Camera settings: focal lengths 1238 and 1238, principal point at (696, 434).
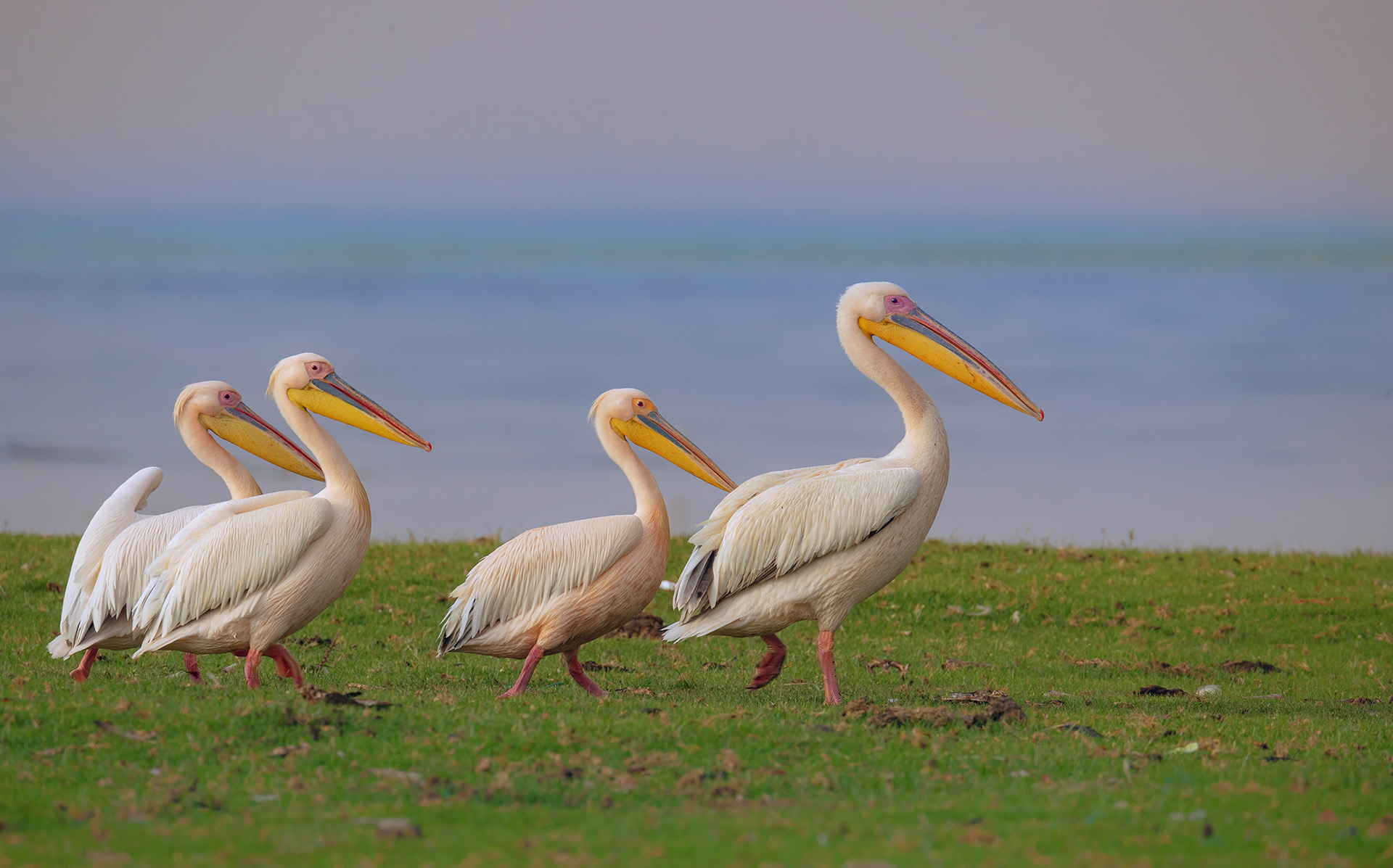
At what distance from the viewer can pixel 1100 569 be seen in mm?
14648

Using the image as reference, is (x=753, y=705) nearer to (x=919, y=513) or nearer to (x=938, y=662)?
(x=919, y=513)

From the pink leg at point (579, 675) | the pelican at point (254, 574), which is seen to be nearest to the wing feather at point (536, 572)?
the pink leg at point (579, 675)

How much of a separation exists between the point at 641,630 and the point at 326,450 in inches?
163

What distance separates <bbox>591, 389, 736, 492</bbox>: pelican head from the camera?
924 centimetres

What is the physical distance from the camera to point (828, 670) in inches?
314

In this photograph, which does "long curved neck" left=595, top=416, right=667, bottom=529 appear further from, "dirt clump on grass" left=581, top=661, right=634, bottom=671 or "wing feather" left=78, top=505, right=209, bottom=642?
"wing feather" left=78, top=505, right=209, bottom=642

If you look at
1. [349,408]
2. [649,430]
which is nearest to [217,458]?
[349,408]

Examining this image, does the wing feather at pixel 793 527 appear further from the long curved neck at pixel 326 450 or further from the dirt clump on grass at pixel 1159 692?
the dirt clump on grass at pixel 1159 692

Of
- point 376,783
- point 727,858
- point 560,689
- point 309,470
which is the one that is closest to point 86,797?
point 376,783

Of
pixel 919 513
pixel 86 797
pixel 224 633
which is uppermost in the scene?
pixel 919 513

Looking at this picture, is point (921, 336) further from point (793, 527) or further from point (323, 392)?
point (323, 392)

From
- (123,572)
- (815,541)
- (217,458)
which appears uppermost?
(217,458)

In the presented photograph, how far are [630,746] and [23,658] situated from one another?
6.06 m

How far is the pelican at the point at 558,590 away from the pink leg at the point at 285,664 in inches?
36.8
